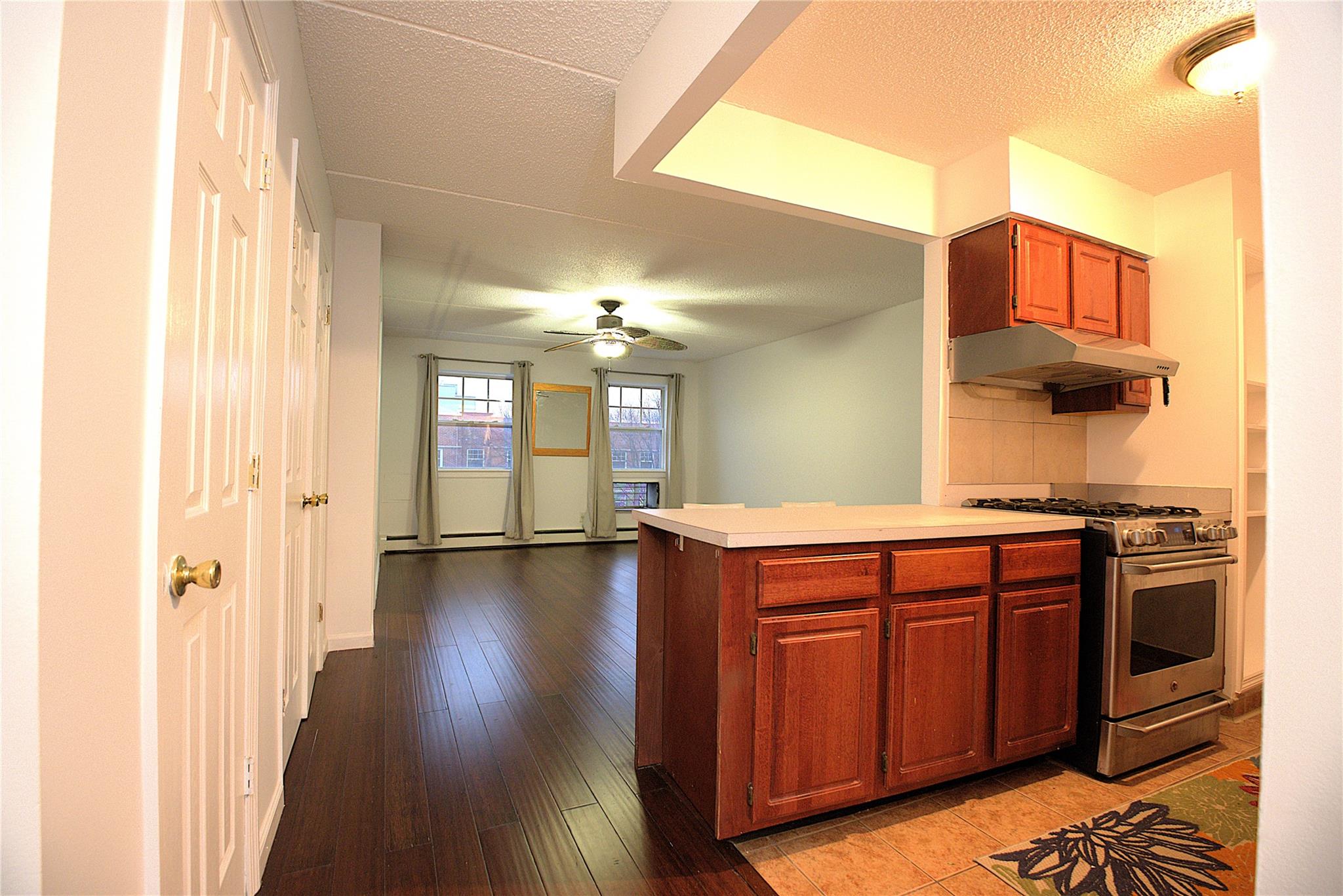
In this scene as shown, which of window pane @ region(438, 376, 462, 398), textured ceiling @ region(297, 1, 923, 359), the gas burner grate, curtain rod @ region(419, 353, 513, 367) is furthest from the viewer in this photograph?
window pane @ region(438, 376, 462, 398)

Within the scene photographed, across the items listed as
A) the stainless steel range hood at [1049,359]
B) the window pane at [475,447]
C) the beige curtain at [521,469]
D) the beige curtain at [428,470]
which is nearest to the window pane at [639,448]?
the beige curtain at [521,469]

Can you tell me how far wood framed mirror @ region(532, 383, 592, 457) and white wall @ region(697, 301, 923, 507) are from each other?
1722mm

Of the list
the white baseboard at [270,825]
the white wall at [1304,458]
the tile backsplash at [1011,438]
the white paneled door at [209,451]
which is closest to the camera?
the white wall at [1304,458]

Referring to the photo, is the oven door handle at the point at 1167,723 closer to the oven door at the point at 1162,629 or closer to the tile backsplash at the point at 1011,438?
the oven door at the point at 1162,629

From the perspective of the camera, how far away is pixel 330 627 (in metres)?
3.48

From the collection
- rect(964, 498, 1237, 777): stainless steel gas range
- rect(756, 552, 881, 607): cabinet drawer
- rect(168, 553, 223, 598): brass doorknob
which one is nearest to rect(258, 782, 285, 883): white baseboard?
rect(168, 553, 223, 598): brass doorknob

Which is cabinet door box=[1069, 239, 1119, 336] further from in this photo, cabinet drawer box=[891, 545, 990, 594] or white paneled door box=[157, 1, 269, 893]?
white paneled door box=[157, 1, 269, 893]

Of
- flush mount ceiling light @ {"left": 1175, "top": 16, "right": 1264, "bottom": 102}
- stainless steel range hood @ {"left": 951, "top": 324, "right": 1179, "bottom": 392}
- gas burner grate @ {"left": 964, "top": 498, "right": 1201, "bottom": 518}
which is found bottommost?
gas burner grate @ {"left": 964, "top": 498, "right": 1201, "bottom": 518}

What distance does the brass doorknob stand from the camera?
37.3 inches

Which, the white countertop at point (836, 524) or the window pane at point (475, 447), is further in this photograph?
the window pane at point (475, 447)

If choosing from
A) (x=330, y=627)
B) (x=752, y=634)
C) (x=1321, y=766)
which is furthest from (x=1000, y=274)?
(x=330, y=627)

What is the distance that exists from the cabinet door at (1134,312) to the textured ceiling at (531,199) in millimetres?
1171

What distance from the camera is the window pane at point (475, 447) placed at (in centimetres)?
734

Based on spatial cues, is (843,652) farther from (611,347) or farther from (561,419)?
(561,419)
